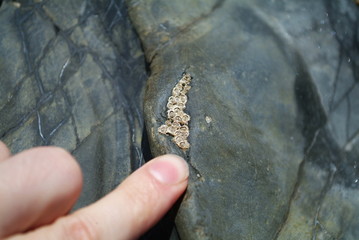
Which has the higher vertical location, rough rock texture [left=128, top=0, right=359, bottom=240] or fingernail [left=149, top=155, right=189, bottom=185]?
fingernail [left=149, top=155, right=189, bottom=185]

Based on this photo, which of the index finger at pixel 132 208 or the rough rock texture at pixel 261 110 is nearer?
the index finger at pixel 132 208

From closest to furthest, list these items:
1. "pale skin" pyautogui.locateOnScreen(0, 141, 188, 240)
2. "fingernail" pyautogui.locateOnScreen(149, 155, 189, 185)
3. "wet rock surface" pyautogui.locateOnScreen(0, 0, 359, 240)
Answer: "pale skin" pyautogui.locateOnScreen(0, 141, 188, 240), "fingernail" pyautogui.locateOnScreen(149, 155, 189, 185), "wet rock surface" pyautogui.locateOnScreen(0, 0, 359, 240)

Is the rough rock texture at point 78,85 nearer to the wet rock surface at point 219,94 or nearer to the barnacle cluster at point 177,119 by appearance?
the wet rock surface at point 219,94

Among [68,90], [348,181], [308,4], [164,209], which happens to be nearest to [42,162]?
[164,209]

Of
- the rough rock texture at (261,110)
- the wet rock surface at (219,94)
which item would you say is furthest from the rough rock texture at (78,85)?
the rough rock texture at (261,110)

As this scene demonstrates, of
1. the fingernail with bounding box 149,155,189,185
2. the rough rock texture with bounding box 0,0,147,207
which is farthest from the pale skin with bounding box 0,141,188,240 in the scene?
the rough rock texture with bounding box 0,0,147,207

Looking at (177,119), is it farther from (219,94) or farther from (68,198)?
(68,198)

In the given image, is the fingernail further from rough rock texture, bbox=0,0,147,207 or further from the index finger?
rough rock texture, bbox=0,0,147,207
